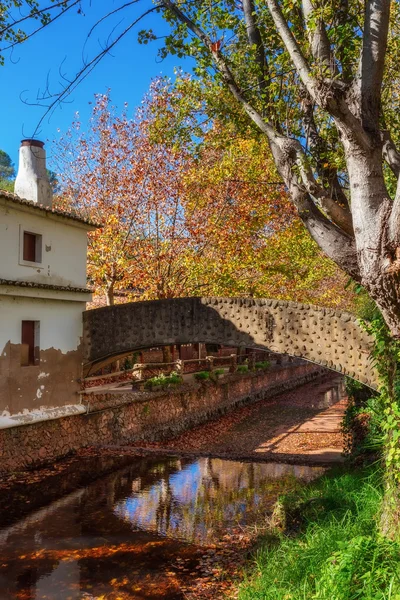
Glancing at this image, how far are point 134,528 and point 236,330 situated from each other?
19.1ft

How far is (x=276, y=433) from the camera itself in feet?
69.1

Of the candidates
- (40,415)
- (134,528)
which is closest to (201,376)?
(40,415)

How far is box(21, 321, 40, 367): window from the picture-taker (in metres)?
13.6

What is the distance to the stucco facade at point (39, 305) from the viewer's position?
12742 millimetres

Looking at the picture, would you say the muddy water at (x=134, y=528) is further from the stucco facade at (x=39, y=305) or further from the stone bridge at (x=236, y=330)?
the stone bridge at (x=236, y=330)

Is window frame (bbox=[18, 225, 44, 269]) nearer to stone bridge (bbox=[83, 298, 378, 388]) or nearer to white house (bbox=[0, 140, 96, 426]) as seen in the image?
white house (bbox=[0, 140, 96, 426])

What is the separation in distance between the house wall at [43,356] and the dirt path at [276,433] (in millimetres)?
4099

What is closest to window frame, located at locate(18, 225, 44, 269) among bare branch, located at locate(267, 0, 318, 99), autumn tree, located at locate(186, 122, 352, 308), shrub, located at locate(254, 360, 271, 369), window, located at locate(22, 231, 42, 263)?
window, located at locate(22, 231, 42, 263)

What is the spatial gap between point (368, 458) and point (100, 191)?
13704 millimetres

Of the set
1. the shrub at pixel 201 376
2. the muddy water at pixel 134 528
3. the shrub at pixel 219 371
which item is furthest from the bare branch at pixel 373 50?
the shrub at pixel 219 371

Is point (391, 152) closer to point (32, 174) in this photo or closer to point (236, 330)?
point (236, 330)

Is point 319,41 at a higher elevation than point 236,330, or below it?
higher

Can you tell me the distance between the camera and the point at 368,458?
11219 mm

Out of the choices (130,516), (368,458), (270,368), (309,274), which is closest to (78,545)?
(130,516)
